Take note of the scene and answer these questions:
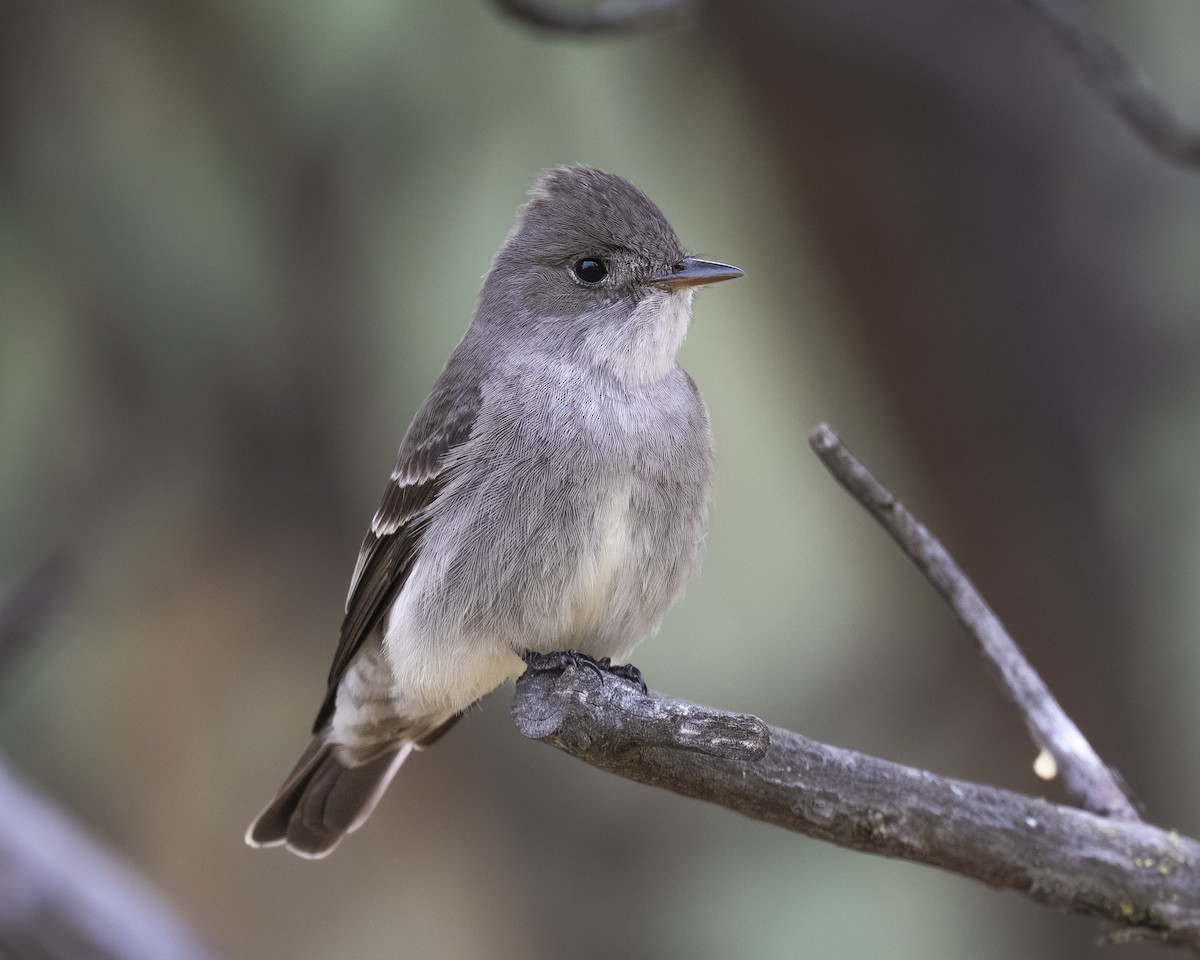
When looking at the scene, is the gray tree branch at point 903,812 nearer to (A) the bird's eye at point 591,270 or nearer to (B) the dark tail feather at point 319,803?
(A) the bird's eye at point 591,270

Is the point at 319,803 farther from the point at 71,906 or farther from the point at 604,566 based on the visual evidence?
the point at 604,566

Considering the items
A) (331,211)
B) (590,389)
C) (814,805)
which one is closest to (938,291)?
(590,389)

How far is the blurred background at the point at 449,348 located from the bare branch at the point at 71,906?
2.63 feet

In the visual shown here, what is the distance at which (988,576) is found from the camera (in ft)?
16.6

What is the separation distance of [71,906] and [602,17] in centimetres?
280

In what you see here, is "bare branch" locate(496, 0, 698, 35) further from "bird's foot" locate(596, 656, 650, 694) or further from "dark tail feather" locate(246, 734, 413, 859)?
"dark tail feather" locate(246, 734, 413, 859)

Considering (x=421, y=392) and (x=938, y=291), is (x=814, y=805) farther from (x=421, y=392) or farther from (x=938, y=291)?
(x=421, y=392)

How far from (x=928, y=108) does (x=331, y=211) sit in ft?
8.02

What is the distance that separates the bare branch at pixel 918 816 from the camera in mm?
2662

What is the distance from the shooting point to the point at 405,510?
12.1ft

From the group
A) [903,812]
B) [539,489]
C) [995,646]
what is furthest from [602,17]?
[903,812]

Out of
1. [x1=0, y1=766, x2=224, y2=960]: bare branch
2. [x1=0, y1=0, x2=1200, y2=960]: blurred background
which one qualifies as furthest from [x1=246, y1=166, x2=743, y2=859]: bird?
[x1=0, y1=0, x2=1200, y2=960]: blurred background

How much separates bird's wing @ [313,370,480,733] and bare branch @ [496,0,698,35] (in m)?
0.95

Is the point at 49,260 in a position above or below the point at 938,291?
below
